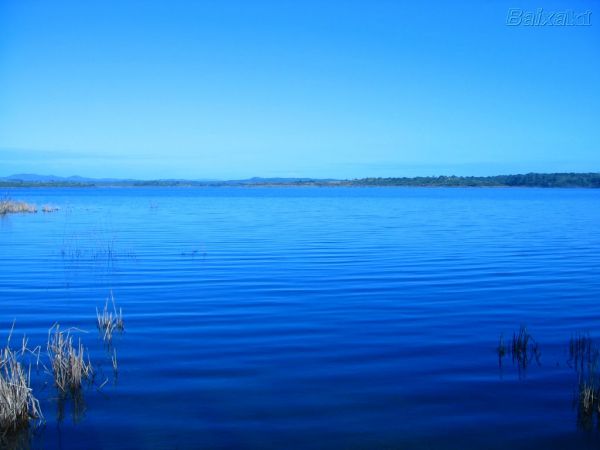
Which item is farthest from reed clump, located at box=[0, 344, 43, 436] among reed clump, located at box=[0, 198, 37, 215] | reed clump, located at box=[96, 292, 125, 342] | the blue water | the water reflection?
reed clump, located at box=[0, 198, 37, 215]

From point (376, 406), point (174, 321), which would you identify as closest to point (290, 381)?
point (376, 406)

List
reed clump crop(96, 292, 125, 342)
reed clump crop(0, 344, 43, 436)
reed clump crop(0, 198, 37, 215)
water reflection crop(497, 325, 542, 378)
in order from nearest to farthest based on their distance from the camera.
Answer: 1. reed clump crop(0, 344, 43, 436)
2. water reflection crop(497, 325, 542, 378)
3. reed clump crop(96, 292, 125, 342)
4. reed clump crop(0, 198, 37, 215)

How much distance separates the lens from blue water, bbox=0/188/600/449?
6.52m

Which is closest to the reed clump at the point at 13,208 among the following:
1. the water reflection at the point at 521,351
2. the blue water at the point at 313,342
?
the blue water at the point at 313,342

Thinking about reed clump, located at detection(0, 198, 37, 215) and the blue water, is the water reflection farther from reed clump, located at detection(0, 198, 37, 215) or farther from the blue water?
reed clump, located at detection(0, 198, 37, 215)

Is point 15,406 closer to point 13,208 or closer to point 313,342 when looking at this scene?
point 313,342

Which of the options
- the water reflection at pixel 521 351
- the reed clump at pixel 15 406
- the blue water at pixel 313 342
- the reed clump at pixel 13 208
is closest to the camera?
the reed clump at pixel 15 406

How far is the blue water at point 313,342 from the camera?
652 centimetres

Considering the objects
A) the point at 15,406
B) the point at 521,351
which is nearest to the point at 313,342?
the point at 521,351

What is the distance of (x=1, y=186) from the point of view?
177 meters

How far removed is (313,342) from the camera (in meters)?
9.80

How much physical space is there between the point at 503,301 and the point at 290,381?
22.0ft

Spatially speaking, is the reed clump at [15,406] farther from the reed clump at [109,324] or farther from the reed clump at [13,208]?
the reed clump at [13,208]

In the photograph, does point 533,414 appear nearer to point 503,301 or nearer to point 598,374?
point 598,374
